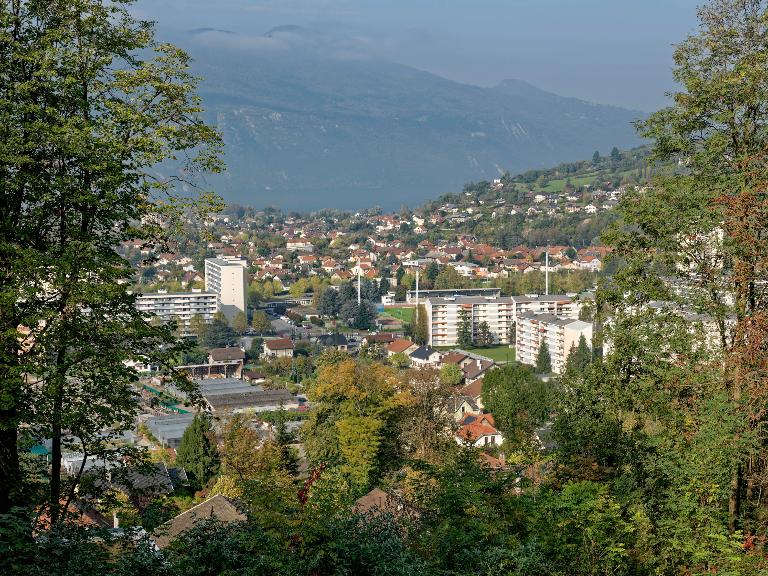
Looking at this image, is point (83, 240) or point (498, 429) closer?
point (83, 240)

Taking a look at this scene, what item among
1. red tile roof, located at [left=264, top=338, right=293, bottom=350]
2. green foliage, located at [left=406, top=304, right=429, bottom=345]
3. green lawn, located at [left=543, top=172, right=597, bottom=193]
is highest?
green lawn, located at [left=543, top=172, right=597, bottom=193]

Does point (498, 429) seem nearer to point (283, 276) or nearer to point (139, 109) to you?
point (139, 109)

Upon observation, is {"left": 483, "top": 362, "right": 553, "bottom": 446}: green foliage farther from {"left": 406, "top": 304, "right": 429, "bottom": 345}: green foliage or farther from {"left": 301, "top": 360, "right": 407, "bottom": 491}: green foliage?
{"left": 406, "top": 304, "right": 429, "bottom": 345}: green foliage

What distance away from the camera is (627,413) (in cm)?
614

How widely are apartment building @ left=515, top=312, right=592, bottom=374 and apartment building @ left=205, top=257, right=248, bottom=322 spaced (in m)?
15.4

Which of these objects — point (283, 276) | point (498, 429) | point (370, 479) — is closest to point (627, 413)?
point (370, 479)

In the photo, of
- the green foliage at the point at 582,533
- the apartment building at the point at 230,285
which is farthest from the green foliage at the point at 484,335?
the green foliage at the point at 582,533

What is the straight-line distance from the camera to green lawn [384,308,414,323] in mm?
47400

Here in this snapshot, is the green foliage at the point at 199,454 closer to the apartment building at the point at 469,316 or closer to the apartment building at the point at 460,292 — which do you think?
the apartment building at the point at 469,316

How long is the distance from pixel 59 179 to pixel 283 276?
2141 inches

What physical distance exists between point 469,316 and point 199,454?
2690 cm

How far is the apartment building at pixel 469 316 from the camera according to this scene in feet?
136

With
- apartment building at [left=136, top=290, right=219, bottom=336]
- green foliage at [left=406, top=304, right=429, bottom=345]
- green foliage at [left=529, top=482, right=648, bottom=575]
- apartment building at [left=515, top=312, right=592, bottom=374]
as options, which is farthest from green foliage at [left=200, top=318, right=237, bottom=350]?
green foliage at [left=529, top=482, right=648, bottom=575]

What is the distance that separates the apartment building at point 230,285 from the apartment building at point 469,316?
34.6ft
